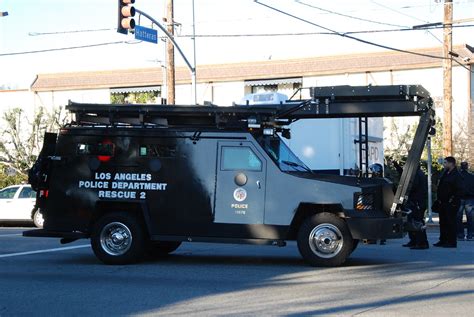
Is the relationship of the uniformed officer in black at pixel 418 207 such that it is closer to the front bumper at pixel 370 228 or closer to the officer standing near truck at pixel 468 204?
the officer standing near truck at pixel 468 204

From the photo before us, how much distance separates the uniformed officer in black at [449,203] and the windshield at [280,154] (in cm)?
429

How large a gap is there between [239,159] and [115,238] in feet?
8.14

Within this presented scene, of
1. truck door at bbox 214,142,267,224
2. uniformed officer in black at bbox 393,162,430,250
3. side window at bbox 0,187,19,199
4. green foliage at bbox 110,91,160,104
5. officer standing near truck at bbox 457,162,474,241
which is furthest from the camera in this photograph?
green foliage at bbox 110,91,160,104

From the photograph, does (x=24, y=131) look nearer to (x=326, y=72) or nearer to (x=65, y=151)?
(x=326, y=72)

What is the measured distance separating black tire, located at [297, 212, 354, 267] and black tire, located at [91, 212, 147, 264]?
8.82 ft

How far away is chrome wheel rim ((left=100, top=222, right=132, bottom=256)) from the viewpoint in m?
12.2

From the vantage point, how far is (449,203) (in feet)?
49.8

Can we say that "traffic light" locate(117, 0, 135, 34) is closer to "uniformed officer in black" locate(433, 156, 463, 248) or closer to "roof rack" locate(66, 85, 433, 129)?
"roof rack" locate(66, 85, 433, 129)

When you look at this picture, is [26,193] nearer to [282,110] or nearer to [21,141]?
[21,141]

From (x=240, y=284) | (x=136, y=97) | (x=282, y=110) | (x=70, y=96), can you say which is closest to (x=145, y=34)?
(x=282, y=110)

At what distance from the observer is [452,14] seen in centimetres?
2556

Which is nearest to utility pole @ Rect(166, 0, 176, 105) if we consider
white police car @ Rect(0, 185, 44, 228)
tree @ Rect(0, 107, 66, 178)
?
white police car @ Rect(0, 185, 44, 228)

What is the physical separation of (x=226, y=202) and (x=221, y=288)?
211 centimetres

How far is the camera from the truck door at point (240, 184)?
11.7m
